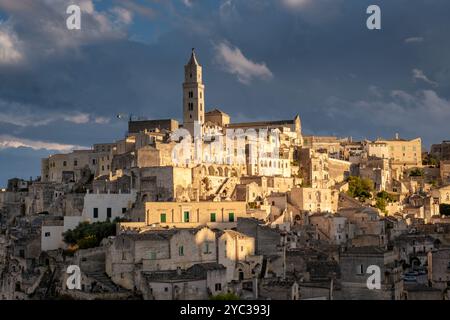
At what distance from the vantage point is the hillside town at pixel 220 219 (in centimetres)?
3684

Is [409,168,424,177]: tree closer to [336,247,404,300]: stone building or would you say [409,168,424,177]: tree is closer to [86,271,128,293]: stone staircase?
[336,247,404,300]: stone building

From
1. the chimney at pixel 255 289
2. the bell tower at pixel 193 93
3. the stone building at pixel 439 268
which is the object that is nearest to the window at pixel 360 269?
the chimney at pixel 255 289

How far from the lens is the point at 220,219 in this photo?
158ft

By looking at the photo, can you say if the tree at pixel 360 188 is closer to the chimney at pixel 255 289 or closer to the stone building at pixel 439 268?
the stone building at pixel 439 268

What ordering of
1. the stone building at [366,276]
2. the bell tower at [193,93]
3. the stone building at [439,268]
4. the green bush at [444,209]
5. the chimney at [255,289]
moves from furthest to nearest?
1. the bell tower at [193,93]
2. the green bush at [444,209]
3. the stone building at [439,268]
4. the chimney at [255,289]
5. the stone building at [366,276]

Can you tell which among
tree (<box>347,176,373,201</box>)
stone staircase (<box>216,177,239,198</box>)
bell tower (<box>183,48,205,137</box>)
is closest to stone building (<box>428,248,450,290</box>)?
stone staircase (<box>216,177,239,198</box>)

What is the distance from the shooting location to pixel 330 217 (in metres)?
52.1

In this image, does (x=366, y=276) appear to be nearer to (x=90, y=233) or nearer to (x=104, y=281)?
(x=104, y=281)

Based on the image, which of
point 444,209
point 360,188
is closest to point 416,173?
point 444,209

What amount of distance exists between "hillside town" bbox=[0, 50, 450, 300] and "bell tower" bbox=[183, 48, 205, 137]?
0.39 feet

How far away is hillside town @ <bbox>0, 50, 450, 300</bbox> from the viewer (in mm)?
36844

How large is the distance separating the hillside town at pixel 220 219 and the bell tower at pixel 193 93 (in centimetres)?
12

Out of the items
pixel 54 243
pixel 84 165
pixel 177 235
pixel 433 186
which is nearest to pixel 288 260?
pixel 177 235
